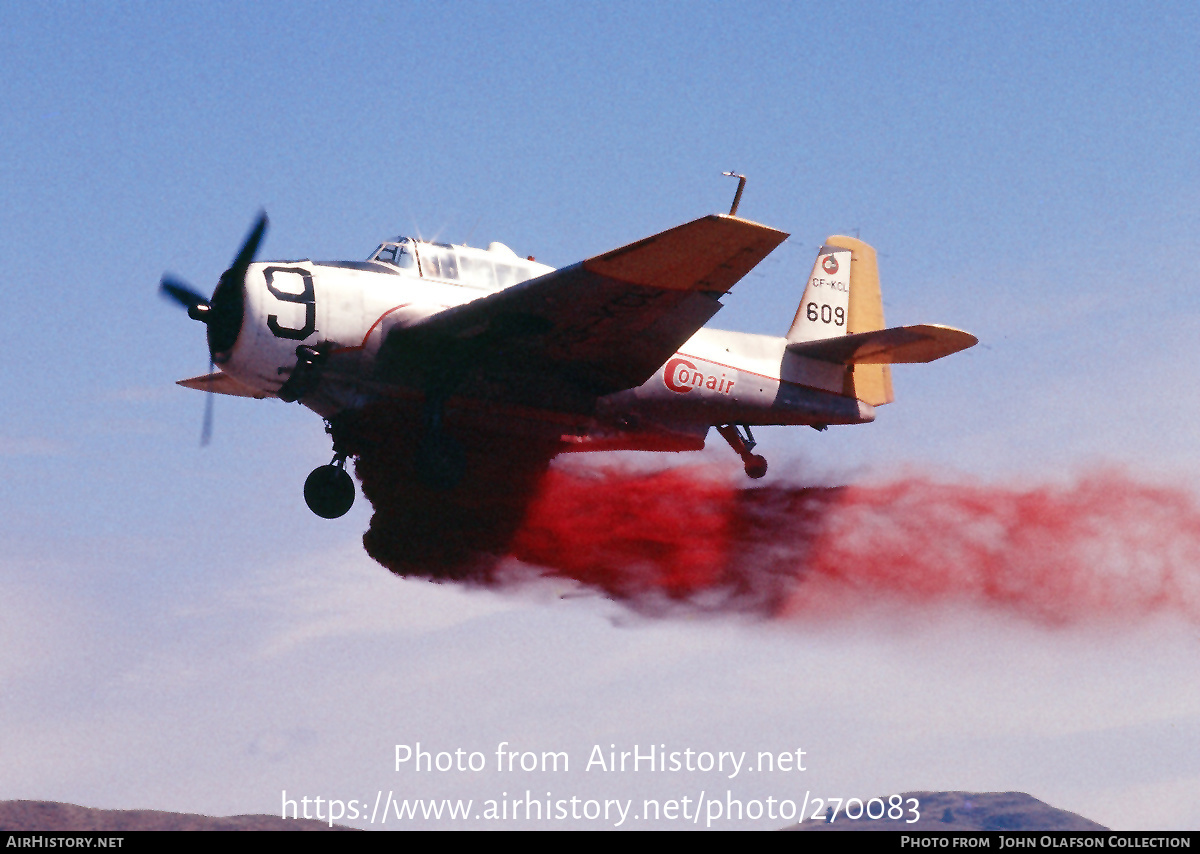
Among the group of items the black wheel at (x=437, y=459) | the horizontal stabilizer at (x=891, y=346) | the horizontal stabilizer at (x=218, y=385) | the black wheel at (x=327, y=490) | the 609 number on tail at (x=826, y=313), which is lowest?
the black wheel at (x=327, y=490)

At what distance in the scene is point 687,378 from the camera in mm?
19000

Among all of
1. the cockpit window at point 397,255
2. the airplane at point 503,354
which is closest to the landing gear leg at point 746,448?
the airplane at point 503,354

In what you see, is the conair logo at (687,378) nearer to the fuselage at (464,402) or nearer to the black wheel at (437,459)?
the fuselage at (464,402)

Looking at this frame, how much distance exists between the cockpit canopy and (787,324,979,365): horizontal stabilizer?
4777 millimetres

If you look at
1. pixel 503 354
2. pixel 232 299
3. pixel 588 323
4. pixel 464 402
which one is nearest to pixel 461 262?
pixel 503 354

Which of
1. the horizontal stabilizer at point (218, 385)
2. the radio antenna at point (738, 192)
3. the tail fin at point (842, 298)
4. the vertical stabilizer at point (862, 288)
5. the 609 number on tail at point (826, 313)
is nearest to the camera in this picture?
the radio antenna at point (738, 192)

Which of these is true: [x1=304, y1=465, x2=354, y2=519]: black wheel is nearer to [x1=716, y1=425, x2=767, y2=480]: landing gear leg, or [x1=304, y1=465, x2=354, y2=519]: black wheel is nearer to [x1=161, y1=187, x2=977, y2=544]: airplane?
[x1=161, y1=187, x2=977, y2=544]: airplane

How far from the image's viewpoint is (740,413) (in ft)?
64.9

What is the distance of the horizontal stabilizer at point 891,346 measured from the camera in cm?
1792

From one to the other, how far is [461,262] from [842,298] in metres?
7.75

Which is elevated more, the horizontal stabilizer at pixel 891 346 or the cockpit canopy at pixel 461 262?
the cockpit canopy at pixel 461 262

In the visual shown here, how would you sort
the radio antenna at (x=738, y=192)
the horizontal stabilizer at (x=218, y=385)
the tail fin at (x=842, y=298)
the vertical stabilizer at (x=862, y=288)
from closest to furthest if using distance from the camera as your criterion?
the radio antenna at (x=738, y=192), the horizontal stabilizer at (x=218, y=385), the tail fin at (x=842, y=298), the vertical stabilizer at (x=862, y=288)

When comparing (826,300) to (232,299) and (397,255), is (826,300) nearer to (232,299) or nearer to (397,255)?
(397,255)

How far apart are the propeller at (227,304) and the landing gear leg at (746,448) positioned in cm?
746
